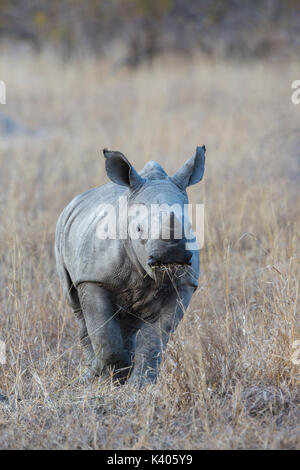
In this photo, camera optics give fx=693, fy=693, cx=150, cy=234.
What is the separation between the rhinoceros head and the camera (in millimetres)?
3279

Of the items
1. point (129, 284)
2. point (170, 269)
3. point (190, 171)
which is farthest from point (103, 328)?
point (190, 171)

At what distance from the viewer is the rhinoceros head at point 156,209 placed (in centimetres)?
328

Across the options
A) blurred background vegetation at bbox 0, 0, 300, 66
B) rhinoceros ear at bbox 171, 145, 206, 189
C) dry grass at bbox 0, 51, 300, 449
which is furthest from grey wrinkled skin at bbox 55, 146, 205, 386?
blurred background vegetation at bbox 0, 0, 300, 66

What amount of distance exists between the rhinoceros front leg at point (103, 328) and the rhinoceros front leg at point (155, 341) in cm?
12

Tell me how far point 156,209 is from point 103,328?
803mm

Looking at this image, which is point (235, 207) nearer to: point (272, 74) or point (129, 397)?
point (129, 397)

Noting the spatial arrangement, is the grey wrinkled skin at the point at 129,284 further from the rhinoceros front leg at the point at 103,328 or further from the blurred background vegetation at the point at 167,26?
the blurred background vegetation at the point at 167,26

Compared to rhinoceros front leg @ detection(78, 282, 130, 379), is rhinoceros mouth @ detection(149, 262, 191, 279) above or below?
above

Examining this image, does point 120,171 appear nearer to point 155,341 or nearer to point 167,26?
point 155,341

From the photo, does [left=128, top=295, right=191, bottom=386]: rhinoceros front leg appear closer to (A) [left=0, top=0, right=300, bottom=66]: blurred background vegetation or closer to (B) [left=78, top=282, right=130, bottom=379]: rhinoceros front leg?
(B) [left=78, top=282, right=130, bottom=379]: rhinoceros front leg

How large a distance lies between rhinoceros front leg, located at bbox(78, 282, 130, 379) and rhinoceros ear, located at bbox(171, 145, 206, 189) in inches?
29.0

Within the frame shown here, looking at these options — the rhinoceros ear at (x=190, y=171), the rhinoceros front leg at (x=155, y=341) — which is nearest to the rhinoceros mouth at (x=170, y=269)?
the rhinoceros front leg at (x=155, y=341)

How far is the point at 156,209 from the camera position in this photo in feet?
11.3

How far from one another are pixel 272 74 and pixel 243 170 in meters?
6.22
